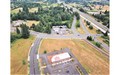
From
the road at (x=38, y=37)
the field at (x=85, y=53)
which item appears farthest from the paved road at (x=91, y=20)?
the field at (x=85, y=53)

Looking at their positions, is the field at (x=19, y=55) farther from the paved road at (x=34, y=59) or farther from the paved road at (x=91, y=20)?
the paved road at (x=91, y=20)

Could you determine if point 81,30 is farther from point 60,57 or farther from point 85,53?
point 60,57

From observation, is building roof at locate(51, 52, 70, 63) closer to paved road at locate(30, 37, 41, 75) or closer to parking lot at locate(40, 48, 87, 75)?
parking lot at locate(40, 48, 87, 75)

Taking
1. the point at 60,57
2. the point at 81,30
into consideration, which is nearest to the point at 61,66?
the point at 60,57

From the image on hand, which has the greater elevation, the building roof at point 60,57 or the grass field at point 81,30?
the grass field at point 81,30

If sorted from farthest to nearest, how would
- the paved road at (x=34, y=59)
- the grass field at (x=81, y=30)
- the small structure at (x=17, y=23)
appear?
1. the grass field at (x=81, y=30)
2. the small structure at (x=17, y=23)
3. the paved road at (x=34, y=59)

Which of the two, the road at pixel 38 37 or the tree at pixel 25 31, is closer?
the road at pixel 38 37
